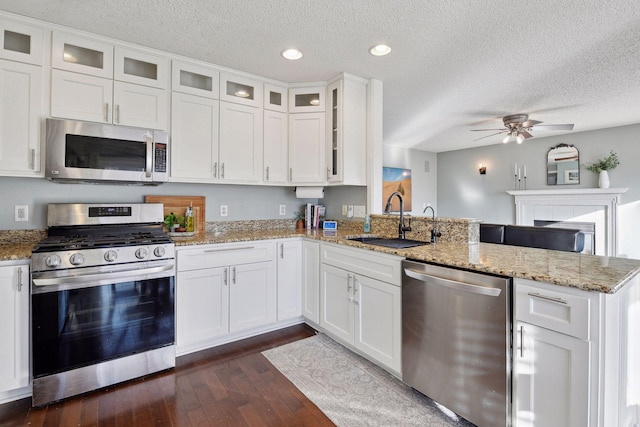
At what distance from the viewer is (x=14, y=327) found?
1.80 m

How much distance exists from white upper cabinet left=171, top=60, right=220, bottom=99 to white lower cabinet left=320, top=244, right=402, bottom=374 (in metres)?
1.71

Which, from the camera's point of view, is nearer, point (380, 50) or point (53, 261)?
point (53, 261)

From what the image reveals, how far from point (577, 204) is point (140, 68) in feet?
20.8

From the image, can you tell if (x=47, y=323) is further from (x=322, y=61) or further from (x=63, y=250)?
(x=322, y=61)

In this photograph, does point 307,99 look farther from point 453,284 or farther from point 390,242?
point 453,284

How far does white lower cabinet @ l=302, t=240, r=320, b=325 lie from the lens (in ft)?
9.05

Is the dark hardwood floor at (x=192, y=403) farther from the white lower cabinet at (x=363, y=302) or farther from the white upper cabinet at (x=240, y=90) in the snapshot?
the white upper cabinet at (x=240, y=90)

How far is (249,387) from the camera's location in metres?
2.02

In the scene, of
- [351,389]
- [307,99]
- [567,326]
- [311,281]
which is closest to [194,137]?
[307,99]

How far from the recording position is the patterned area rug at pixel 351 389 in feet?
5.68

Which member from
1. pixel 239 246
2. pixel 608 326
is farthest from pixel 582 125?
pixel 239 246

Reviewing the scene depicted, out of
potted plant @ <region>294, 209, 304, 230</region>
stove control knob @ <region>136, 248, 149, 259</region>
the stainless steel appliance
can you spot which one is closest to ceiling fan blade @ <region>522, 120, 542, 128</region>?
potted plant @ <region>294, 209, 304, 230</region>

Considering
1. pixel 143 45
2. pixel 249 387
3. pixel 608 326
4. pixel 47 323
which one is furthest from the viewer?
pixel 143 45

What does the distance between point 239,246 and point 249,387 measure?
1.05 meters
